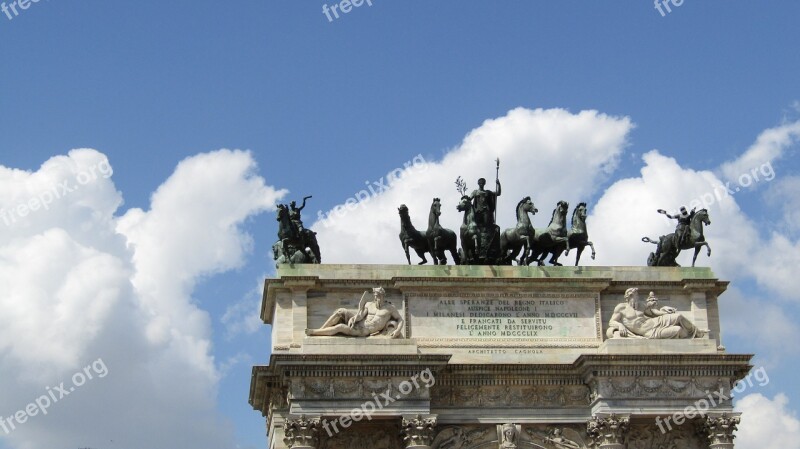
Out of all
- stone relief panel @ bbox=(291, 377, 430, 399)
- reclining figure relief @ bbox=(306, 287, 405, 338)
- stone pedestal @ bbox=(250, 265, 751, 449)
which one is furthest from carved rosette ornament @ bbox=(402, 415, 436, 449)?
reclining figure relief @ bbox=(306, 287, 405, 338)

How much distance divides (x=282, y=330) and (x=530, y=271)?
7.04 m

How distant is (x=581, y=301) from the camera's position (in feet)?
141

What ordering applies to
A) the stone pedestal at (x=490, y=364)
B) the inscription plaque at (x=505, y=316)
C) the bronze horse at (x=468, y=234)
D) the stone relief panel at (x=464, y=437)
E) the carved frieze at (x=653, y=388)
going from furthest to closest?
the bronze horse at (x=468, y=234)
the inscription plaque at (x=505, y=316)
the stone relief panel at (x=464, y=437)
the carved frieze at (x=653, y=388)
the stone pedestal at (x=490, y=364)

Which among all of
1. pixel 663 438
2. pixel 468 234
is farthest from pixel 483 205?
pixel 663 438

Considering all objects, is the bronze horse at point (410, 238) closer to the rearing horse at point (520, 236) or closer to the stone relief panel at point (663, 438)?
the rearing horse at point (520, 236)

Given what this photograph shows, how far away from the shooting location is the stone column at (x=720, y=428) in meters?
40.6

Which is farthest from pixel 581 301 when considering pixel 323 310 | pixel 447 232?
pixel 323 310

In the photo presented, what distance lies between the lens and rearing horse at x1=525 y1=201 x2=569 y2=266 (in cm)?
4353

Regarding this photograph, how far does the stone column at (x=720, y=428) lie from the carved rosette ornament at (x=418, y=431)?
7254 mm

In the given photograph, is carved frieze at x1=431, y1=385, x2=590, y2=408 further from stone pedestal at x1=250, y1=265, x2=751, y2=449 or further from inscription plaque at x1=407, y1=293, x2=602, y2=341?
inscription plaque at x1=407, y1=293, x2=602, y2=341

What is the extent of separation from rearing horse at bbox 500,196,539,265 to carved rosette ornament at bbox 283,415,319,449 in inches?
311

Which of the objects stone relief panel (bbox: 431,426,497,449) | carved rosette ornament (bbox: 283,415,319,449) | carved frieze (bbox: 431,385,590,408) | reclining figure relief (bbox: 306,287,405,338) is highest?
reclining figure relief (bbox: 306,287,405,338)

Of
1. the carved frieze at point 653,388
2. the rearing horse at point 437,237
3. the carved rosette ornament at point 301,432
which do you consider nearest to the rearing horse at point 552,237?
the rearing horse at point 437,237

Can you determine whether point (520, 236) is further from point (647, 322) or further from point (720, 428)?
point (720, 428)
